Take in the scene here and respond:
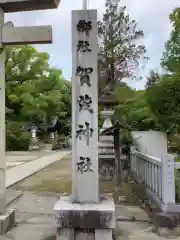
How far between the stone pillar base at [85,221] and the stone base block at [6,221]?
976 mm

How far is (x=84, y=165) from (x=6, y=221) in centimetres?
149

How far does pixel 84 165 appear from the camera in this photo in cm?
398

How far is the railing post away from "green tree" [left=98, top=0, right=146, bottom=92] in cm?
868

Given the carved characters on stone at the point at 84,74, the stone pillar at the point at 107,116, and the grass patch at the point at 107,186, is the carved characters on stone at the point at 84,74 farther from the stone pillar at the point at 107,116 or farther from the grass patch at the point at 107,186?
the stone pillar at the point at 107,116

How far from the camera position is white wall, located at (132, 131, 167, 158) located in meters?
11.5

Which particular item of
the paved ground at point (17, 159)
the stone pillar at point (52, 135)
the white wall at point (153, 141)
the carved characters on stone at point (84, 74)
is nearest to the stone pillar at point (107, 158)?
the white wall at point (153, 141)

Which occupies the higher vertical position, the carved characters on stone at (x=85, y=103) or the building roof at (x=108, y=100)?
the building roof at (x=108, y=100)

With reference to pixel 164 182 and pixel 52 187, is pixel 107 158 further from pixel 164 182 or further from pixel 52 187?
pixel 164 182

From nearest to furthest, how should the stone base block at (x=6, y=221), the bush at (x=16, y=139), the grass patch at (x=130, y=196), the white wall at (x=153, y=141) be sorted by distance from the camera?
1. the stone base block at (x=6, y=221)
2. the grass patch at (x=130, y=196)
3. the white wall at (x=153, y=141)
4. the bush at (x=16, y=139)

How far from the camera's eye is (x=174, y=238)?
13.7 ft

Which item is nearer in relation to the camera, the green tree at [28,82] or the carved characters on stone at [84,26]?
the carved characters on stone at [84,26]

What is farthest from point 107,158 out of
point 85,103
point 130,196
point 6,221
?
point 85,103

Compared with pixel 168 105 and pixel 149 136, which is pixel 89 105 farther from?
pixel 149 136

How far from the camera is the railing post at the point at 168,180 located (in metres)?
4.74
